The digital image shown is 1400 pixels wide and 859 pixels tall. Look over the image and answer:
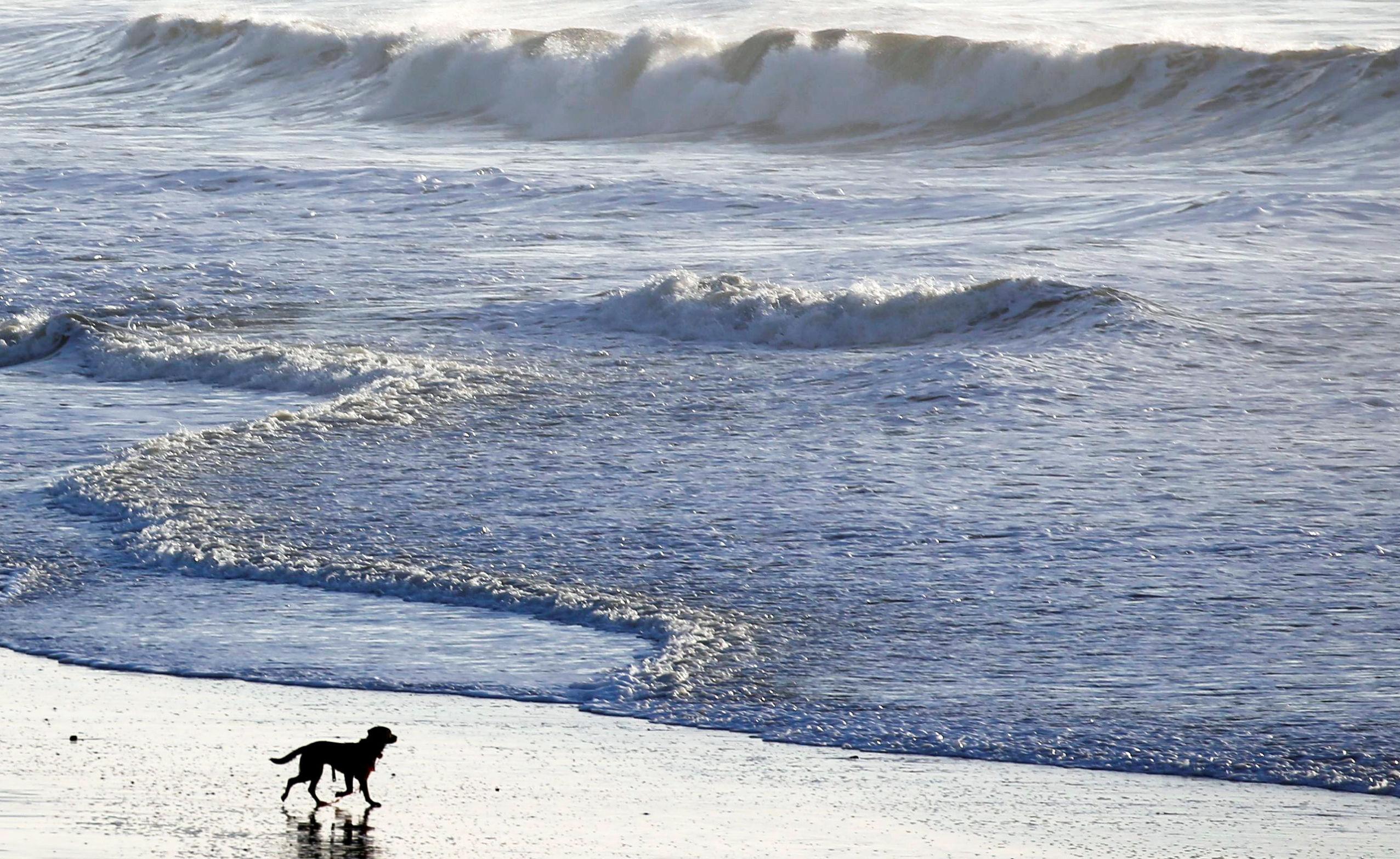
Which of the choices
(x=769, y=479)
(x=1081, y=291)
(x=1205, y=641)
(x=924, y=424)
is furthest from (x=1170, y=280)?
(x=1205, y=641)

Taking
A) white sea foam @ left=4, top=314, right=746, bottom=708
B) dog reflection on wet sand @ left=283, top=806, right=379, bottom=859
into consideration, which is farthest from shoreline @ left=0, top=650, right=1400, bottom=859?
white sea foam @ left=4, top=314, right=746, bottom=708

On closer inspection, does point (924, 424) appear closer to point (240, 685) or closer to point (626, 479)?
point (626, 479)

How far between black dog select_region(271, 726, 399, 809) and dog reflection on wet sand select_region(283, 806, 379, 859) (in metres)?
0.06

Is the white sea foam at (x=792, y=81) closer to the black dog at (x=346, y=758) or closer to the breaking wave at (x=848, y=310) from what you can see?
the breaking wave at (x=848, y=310)

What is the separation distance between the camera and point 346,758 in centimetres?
368

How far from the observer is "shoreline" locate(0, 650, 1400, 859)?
3.63 metres

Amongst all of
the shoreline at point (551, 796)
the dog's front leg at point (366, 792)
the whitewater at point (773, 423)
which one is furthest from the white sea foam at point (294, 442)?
the dog's front leg at point (366, 792)

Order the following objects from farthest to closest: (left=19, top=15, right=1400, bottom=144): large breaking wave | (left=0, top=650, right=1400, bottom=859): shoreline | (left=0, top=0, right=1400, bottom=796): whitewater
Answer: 1. (left=19, top=15, right=1400, bottom=144): large breaking wave
2. (left=0, top=0, right=1400, bottom=796): whitewater
3. (left=0, top=650, right=1400, bottom=859): shoreline

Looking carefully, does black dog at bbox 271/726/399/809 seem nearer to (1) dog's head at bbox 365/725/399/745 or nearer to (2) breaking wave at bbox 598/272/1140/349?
(1) dog's head at bbox 365/725/399/745

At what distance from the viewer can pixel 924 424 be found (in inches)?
305

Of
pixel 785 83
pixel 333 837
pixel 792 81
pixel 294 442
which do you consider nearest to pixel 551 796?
pixel 333 837

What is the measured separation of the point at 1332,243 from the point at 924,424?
5395 millimetres

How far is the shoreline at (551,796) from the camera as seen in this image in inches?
143

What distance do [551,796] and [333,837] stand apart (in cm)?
54
